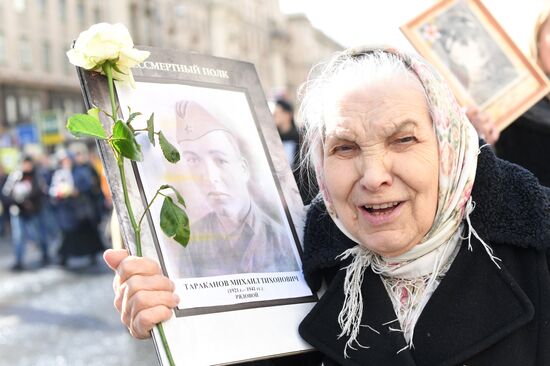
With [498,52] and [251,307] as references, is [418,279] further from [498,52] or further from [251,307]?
[498,52]

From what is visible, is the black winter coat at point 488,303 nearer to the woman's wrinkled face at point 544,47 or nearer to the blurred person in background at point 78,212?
the woman's wrinkled face at point 544,47

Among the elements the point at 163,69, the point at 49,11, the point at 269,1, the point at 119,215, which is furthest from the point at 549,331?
the point at 269,1

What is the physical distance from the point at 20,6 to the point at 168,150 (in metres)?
39.7

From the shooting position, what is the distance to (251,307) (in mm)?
1853

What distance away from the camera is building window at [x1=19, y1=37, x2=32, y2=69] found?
126ft

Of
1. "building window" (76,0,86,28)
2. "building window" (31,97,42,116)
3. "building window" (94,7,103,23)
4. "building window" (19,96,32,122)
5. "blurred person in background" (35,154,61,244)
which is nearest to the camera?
"blurred person in background" (35,154,61,244)

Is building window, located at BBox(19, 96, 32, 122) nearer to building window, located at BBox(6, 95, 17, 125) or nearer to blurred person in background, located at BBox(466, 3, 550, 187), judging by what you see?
building window, located at BBox(6, 95, 17, 125)

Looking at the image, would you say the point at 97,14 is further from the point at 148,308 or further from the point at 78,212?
the point at 148,308

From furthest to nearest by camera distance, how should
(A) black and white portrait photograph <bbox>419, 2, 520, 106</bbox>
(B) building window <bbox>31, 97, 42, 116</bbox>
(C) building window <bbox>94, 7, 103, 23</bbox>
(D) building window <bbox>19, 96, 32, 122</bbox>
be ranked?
(C) building window <bbox>94, 7, 103, 23</bbox> → (B) building window <bbox>31, 97, 42, 116</bbox> → (D) building window <bbox>19, 96, 32, 122</bbox> → (A) black and white portrait photograph <bbox>419, 2, 520, 106</bbox>

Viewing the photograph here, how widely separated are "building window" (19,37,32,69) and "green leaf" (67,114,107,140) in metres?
39.0

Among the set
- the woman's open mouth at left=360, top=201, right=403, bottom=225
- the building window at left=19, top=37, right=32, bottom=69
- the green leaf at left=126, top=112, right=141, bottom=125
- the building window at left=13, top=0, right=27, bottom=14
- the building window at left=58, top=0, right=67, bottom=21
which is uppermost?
the building window at left=58, top=0, right=67, bottom=21

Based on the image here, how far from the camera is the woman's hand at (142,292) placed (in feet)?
5.46

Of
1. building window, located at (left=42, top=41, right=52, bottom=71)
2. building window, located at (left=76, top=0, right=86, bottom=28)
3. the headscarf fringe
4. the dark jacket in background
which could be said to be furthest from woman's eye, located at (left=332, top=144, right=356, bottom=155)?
building window, located at (left=76, top=0, right=86, bottom=28)

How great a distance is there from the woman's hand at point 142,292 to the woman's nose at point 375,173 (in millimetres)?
484
